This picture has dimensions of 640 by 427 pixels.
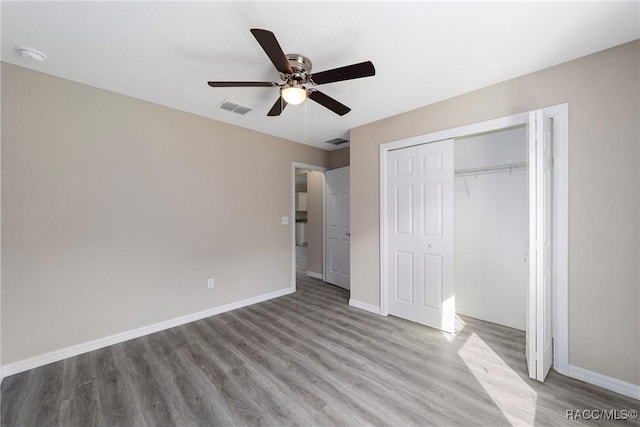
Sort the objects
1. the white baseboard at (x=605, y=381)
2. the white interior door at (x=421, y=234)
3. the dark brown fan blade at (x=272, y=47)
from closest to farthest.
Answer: the dark brown fan blade at (x=272, y=47)
the white baseboard at (x=605, y=381)
the white interior door at (x=421, y=234)

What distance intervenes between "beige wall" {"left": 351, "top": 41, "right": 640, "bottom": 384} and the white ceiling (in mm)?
202

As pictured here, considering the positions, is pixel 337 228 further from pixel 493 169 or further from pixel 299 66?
pixel 299 66

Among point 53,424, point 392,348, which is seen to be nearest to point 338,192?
point 392,348

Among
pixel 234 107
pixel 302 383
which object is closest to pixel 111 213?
pixel 234 107

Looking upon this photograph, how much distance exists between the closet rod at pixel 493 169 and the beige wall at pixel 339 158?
6.49 feet

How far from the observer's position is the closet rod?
2.79 m

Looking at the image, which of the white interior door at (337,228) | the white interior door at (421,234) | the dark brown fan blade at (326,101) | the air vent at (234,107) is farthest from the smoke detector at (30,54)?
the white interior door at (337,228)

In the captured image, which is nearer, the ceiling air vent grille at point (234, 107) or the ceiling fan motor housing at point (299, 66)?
the ceiling fan motor housing at point (299, 66)

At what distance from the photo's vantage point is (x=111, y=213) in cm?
255

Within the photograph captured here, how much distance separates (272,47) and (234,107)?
1.72 metres

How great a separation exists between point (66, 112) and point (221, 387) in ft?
9.24

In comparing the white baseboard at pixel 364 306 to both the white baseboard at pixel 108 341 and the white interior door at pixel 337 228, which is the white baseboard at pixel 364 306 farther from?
the white baseboard at pixel 108 341

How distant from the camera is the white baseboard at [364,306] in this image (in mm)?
3351

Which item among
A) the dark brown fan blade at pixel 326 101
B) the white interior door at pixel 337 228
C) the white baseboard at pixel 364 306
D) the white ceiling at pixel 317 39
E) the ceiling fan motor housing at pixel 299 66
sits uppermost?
the white ceiling at pixel 317 39
